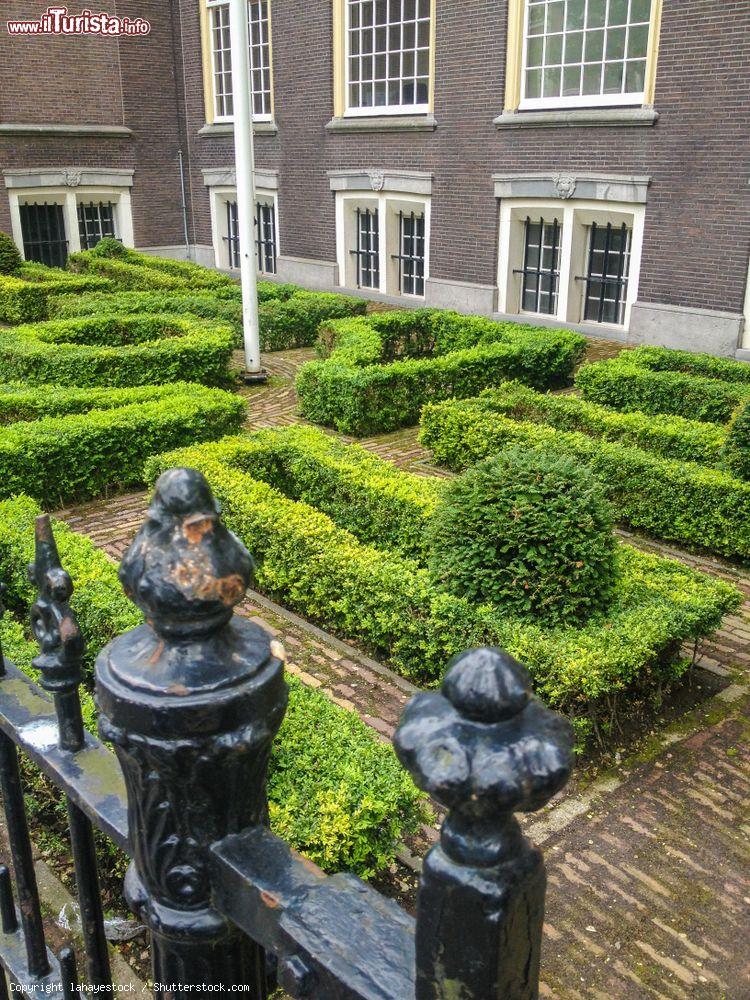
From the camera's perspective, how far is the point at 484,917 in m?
0.93

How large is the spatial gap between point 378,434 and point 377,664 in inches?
226

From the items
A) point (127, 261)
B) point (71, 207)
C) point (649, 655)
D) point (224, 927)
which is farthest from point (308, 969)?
point (71, 207)

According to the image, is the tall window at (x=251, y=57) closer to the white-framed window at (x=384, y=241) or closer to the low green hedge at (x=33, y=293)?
the white-framed window at (x=384, y=241)

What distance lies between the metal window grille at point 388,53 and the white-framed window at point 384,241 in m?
2.04

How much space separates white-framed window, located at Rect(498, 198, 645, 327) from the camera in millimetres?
16016

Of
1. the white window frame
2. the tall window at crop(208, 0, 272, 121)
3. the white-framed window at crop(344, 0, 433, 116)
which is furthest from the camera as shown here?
the tall window at crop(208, 0, 272, 121)

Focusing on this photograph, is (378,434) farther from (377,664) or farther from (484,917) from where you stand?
(484,917)

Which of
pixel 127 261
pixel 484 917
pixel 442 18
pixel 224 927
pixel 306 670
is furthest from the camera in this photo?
pixel 127 261

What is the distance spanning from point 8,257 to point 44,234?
383 cm

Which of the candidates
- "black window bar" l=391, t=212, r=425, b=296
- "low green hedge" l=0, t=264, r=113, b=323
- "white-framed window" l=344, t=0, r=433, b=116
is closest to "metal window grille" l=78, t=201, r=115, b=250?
"low green hedge" l=0, t=264, r=113, b=323

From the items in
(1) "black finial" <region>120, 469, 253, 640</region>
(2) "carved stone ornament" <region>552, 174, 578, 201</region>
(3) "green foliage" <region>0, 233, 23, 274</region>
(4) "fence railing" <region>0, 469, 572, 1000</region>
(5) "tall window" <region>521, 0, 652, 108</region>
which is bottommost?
(3) "green foliage" <region>0, 233, 23, 274</region>

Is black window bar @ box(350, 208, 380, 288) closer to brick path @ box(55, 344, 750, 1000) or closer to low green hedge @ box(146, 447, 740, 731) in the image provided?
low green hedge @ box(146, 447, 740, 731)

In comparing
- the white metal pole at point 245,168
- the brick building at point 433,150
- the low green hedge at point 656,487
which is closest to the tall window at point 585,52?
the brick building at point 433,150

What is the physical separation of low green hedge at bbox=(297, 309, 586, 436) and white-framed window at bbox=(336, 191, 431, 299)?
4696 mm
